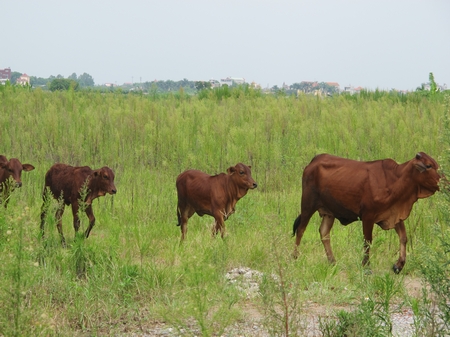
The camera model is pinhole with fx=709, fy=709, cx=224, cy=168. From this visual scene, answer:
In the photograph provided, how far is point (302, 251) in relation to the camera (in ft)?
26.3

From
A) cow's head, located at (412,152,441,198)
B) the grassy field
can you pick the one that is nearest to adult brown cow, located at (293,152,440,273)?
cow's head, located at (412,152,441,198)

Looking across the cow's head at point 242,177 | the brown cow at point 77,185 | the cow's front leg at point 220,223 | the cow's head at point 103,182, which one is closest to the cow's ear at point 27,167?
the brown cow at point 77,185

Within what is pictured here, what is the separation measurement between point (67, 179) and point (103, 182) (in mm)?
561

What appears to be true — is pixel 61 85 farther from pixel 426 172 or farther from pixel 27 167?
pixel 426 172

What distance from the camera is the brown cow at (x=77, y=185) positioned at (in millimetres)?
7848

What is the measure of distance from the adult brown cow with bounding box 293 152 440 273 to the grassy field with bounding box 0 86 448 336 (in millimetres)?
308

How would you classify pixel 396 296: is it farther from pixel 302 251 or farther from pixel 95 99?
pixel 95 99

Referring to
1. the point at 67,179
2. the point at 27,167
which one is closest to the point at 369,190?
the point at 67,179

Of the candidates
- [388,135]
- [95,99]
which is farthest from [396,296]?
[95,99]

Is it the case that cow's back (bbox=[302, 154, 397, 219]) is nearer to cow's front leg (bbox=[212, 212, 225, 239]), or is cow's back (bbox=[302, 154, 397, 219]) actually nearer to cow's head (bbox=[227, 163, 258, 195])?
cow's head (bbox=[227, 163, 258, 195])

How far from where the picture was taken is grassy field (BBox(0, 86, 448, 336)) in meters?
5.16

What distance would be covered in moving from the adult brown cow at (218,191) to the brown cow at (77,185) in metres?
0.89

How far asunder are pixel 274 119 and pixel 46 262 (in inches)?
339

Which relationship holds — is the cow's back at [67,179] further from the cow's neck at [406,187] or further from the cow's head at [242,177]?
the cow's neck at [406,187]
